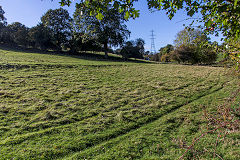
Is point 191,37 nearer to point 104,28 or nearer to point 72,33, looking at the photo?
point 104,28

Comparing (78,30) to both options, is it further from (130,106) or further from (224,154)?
(224,154)

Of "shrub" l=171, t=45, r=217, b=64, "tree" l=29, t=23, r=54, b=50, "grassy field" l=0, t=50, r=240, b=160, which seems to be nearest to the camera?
"grassy field" l=0, t=50, r=240, b=160

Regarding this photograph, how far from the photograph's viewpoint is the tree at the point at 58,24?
2015 inches

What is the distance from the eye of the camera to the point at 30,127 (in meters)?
6.67

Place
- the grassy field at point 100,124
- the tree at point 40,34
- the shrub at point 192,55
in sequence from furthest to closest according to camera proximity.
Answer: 1. the tree at point 40,34
2. the shrub at point 192,55
3. the grassy field at point 100,124

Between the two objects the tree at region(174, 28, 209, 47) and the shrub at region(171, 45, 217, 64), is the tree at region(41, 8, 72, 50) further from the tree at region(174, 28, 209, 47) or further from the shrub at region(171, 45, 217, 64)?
the tree at region(174, 28, 209, 47)

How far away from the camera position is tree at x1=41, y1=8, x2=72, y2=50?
168 ft

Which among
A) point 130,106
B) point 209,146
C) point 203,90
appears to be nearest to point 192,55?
point 203,90

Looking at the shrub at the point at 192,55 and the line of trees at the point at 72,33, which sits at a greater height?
the line of trees at the point at 72,33

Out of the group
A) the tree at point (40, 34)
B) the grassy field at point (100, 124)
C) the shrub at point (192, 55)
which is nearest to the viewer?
the grassy field at point (100, 124)

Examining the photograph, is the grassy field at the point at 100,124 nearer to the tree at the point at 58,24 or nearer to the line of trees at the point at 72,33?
the line of trees at the point at 72,33

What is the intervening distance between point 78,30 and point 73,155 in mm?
46262

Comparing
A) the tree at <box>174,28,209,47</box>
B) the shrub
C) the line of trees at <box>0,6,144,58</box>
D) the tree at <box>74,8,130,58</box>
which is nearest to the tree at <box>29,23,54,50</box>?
the line of trees at <box>0,6,144,58</box>

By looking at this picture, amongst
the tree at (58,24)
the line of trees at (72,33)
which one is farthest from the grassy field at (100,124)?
the tree at (58,24)
